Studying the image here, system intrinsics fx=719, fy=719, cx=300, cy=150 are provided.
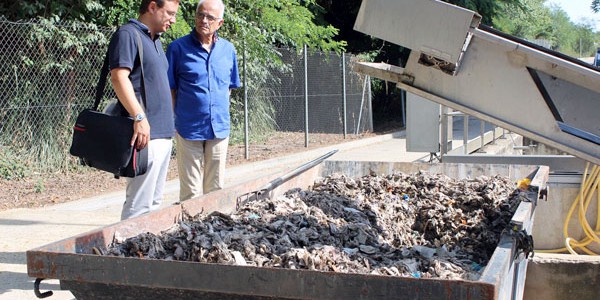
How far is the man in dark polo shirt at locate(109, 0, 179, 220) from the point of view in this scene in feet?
14.9

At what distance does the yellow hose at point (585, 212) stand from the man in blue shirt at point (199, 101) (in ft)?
11.8

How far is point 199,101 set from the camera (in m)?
5.86

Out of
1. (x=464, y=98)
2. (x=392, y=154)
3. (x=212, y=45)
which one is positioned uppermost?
(x=212, y=45)

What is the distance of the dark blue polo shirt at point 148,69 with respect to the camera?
455cm

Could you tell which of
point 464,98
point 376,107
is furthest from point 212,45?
point 376,107

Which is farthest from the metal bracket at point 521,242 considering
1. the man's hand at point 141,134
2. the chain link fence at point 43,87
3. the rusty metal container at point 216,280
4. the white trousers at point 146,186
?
the chain link fence at point 43,87

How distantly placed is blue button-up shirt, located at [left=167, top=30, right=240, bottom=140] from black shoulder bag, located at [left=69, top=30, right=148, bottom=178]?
1394 mm

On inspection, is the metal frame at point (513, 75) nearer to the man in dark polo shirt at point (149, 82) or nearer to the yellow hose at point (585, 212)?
the man in dark polo shirt at point (149, 82)

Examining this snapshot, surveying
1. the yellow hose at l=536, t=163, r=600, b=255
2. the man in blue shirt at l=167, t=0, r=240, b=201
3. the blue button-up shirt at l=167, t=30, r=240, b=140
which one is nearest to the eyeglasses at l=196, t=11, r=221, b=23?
the man in blue shirt at l=167, t=0, r=240, b=201

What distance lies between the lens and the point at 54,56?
437 inches

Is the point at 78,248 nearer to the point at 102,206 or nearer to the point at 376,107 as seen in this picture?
the point at 102,206

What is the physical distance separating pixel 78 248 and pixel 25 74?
839cm

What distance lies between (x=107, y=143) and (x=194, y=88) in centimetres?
160

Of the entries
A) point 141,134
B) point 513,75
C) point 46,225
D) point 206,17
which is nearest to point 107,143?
point 141,134
